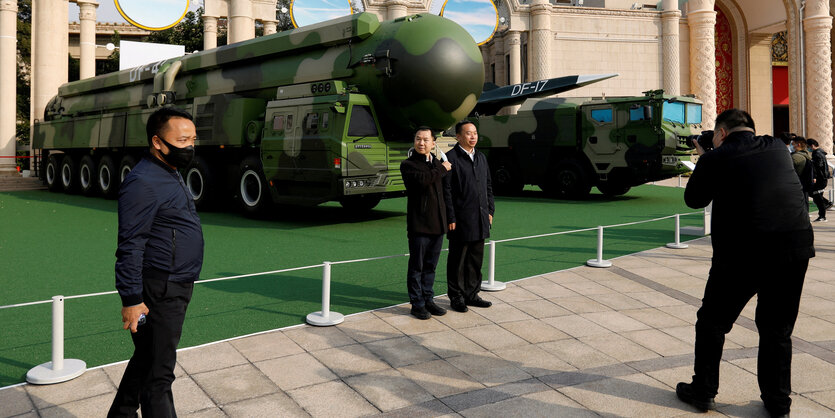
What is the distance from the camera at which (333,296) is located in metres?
6.14

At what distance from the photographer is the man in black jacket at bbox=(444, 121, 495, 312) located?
5672 millimetres

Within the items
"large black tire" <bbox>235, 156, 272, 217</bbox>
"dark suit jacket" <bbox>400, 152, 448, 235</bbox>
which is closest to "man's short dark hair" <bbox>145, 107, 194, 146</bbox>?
"dark suit jacket" <bbox>400, 152, 448, 235</bbox>

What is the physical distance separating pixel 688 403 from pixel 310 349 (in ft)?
8.27

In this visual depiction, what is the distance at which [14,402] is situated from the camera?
348 centimetres

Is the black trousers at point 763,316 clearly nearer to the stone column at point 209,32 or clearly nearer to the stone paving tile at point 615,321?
the stone paving tile at point 615,321

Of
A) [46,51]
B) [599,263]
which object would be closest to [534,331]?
[599,263]

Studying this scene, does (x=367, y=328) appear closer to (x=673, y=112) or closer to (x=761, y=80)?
(x=673, y=112)

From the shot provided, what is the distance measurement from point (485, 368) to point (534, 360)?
0.40 metres

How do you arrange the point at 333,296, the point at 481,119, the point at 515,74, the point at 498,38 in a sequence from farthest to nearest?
the point at 498,38, the point at 515,74, the point at 481,119, the point at 333,296

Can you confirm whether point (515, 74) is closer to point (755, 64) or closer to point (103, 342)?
point (755, 64)

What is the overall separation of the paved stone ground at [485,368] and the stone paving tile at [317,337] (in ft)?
0.05

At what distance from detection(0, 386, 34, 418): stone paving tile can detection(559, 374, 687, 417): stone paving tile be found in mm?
3065

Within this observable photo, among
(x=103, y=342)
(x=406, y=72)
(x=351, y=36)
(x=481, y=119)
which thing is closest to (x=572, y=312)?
(x=103, y=342)

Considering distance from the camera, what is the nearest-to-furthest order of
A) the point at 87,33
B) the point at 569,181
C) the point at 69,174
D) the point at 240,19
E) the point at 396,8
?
the point at 569,181 < the point at 69,174 < the point at 87,33 < the point at 240,19 < the point at 396,8
